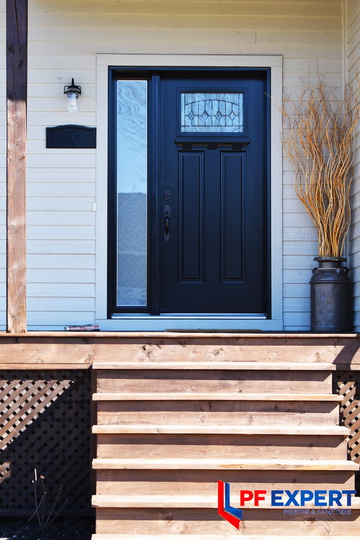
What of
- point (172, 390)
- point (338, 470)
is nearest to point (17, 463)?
point (172, 390)

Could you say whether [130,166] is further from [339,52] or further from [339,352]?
[339,352]

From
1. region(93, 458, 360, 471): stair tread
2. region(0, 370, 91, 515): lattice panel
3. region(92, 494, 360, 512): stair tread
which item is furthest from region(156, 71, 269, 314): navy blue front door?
region(92, 494, 360, 512): stair tread

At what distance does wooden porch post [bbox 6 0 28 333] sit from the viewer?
12.0 ft

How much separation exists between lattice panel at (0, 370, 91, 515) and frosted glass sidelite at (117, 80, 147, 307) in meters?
1.28

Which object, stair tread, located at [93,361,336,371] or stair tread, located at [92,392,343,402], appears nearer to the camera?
stair tread, located at [92,392,343,402]

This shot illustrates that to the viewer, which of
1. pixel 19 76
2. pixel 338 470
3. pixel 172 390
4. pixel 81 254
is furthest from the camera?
pixel 81 254

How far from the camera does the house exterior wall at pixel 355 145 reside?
4.56 metres

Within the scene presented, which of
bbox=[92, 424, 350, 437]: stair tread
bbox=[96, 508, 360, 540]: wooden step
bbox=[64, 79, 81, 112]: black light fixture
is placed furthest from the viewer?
bbox=[64, 79, 81, 112]: black light fixture

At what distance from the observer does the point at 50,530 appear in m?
3.64

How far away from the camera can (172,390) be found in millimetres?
3492

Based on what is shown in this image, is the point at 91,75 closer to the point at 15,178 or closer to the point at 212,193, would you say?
the point at 212,193

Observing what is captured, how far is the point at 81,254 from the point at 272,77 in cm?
195

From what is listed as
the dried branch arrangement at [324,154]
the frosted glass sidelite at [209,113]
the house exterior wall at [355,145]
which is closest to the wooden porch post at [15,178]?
the frosted glass sidelite at [209,113]

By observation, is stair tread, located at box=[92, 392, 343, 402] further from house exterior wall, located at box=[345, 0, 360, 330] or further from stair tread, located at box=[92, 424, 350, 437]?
house exterior wall, located at box=[345, 0, 360, 330]
